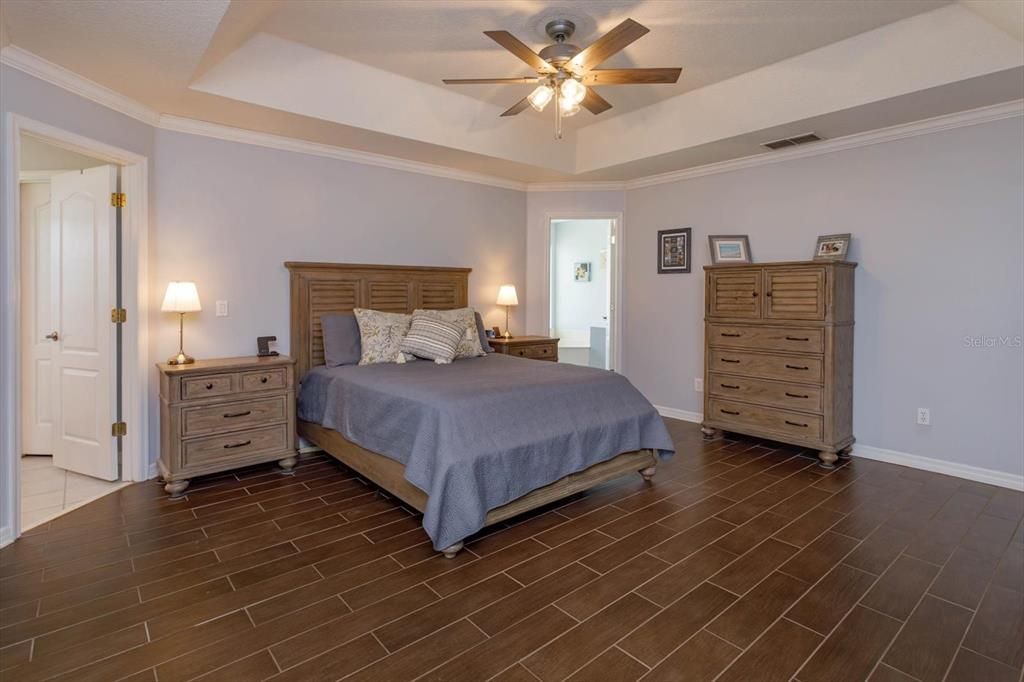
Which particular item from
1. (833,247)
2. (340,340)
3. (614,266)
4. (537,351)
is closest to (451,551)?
(340,340)

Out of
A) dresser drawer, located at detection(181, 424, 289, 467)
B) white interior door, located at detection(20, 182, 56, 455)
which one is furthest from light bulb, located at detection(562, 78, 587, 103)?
white interior door, located at detection(20, 182, 56, 455)

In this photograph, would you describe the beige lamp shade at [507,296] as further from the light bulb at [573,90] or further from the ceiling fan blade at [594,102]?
the light bulb at [573,90]

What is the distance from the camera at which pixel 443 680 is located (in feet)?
5.93

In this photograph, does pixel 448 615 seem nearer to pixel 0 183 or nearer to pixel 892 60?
pixel 0 183

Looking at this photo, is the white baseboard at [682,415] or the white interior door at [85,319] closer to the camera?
the white interior door at [85,319]

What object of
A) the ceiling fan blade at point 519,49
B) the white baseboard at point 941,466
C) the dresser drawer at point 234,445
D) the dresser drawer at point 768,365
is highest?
the ceiling fan blade at point 519,49

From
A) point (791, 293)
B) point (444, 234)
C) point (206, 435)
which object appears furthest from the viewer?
point (444, 234)

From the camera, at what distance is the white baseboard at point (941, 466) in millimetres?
3633

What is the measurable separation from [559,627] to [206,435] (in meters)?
2.67

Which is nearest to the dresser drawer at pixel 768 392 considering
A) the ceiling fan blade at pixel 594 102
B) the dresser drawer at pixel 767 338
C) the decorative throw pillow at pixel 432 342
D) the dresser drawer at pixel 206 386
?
the dresser drawer at pixel 767 338

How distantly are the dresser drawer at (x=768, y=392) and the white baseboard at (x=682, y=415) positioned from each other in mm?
702

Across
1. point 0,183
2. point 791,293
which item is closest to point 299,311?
point 0,183

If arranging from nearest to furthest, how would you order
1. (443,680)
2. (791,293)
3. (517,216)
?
(443,680), (791,293), (517,216)

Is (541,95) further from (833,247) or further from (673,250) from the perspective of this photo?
(673,250)
